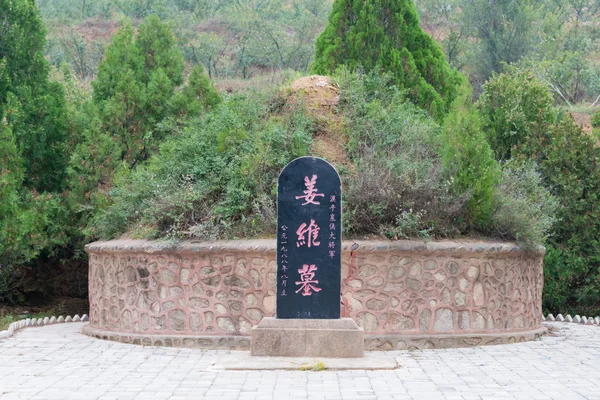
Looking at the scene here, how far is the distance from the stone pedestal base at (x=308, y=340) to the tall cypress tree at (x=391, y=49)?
20.6 ft

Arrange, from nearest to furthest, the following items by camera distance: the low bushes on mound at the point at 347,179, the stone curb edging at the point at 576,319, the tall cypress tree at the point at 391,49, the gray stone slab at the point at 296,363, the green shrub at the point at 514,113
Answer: the gray stone slab at the point at 296,363, the low bushes on mound at the point at 347,179, the stone curb edging at the point at 576,319, the tall cypress tree at the point at 391,49, the green shrub at the point at 514,113

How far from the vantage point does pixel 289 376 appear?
7.53 metres

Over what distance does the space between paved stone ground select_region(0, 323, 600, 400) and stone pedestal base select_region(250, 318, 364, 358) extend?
24.2 inches

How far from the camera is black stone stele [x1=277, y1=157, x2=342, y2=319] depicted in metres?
8.66

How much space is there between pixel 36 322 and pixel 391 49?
319 inches

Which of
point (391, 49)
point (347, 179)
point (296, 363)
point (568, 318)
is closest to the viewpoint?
point (296, 363)

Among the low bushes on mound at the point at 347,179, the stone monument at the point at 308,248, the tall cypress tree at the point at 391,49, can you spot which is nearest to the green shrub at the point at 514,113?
the tall cypress tree at the point at 391,49

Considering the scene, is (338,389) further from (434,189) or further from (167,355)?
(434,189)

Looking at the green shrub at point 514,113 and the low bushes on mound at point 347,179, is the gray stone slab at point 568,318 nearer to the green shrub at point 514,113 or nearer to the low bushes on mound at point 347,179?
the low bushes on mound at point 347,179

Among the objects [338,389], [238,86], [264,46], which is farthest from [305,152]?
[264,46]

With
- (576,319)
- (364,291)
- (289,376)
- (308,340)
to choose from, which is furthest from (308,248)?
(576,319)

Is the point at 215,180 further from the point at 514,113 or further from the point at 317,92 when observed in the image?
the point at 514,113

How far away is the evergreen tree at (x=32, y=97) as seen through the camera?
13.6 m

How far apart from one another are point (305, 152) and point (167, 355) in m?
3.72
